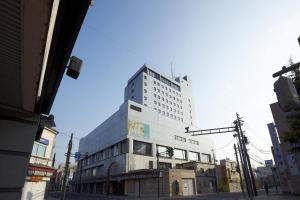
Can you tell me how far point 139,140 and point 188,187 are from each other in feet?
60.0

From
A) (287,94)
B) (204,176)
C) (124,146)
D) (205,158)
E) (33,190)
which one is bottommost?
(33,190)

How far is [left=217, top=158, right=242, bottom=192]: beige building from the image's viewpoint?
2162 inches

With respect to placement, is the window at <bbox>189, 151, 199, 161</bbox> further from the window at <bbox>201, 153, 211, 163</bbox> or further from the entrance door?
the entrance door

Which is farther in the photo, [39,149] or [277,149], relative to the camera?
[277,149]

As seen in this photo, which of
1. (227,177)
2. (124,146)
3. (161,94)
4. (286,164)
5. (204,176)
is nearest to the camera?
(286,164)

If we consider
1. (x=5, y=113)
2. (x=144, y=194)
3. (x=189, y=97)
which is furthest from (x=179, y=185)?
(x=189, y=97)

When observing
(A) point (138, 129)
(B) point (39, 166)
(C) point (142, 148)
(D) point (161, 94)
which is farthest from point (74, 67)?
(D) point (161, 94)

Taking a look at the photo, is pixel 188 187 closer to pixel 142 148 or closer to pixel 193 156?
pixel 142 148

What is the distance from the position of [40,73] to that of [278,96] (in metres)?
3.97

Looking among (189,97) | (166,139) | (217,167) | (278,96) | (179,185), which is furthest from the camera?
(189,97)

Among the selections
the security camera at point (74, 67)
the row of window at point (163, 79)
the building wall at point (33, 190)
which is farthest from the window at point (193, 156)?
the security camera at point (74, 67)

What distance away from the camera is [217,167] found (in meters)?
57.2

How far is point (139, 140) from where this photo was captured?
5544 centimetres

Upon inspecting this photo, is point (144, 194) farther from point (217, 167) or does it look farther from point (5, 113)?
point (5, 113)
